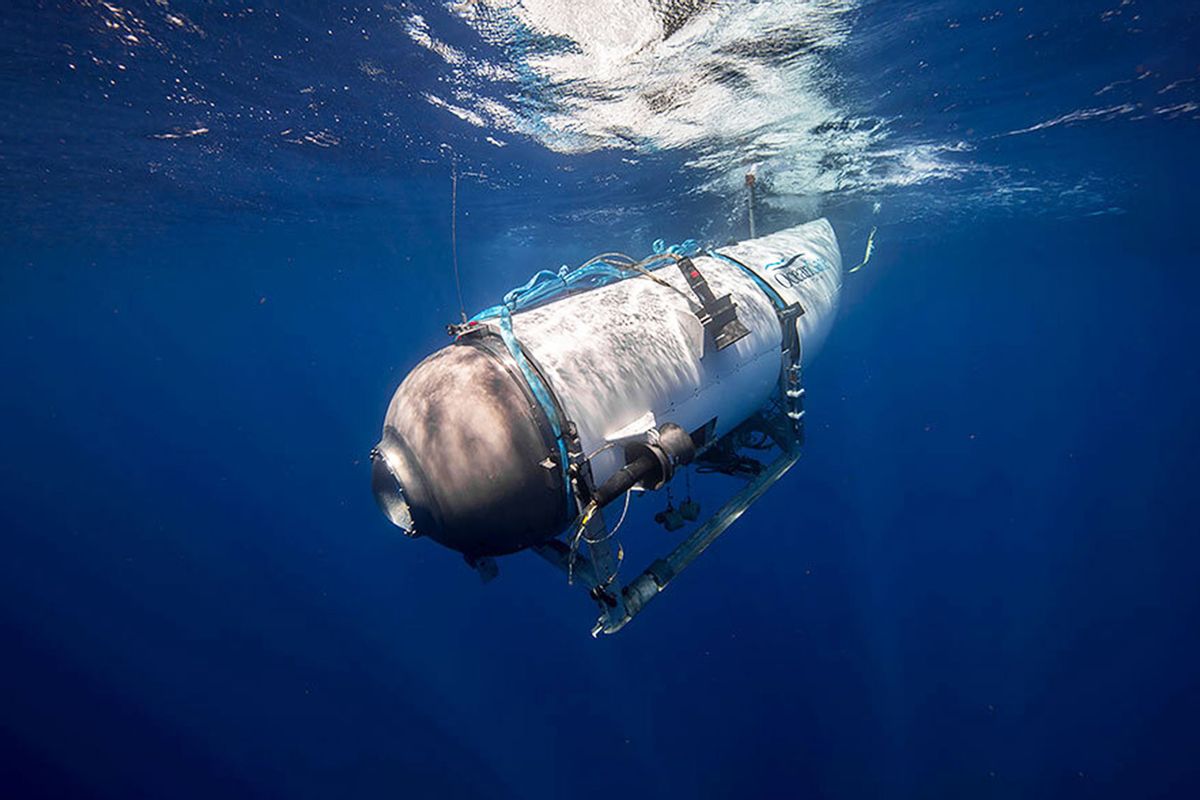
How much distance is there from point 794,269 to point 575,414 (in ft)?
12.8

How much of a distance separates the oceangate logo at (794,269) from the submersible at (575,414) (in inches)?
35.7

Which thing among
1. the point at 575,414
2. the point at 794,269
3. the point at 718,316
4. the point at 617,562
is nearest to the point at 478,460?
the point at 575,414

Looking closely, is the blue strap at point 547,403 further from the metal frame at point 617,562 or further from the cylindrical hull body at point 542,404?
the metal frame at point 617,562

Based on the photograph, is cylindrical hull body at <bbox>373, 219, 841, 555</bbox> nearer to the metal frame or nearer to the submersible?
the submersible

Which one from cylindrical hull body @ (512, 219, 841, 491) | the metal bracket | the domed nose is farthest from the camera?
the metal bracket

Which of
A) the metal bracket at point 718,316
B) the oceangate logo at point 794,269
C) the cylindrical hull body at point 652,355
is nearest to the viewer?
the cylindrical hull body at point 652,355

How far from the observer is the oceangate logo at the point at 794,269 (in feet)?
17.5

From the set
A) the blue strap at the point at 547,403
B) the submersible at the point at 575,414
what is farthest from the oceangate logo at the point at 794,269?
the blue strap at the point at 547,403

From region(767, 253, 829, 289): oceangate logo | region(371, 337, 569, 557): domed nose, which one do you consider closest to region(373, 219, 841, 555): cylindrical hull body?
region(371, 337, 569, 557): domed nose

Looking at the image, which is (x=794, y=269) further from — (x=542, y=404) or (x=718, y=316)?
(x=542, y=404)

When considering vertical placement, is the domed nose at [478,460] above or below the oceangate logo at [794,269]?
below

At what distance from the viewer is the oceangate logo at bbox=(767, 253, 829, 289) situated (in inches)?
210

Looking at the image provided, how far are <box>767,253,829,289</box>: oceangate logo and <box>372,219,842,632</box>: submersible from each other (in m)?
0.91

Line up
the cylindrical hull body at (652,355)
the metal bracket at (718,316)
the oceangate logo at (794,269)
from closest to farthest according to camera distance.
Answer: the cylindrical hull body at (652,355)
the metal bracket at (718,316)
the oceangate logo at (794,269)
